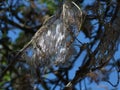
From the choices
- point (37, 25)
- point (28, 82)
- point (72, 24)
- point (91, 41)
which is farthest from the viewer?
point (37, 25)

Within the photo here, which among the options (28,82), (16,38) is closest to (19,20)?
(16,38)

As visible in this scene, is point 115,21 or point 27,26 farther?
point 27,26

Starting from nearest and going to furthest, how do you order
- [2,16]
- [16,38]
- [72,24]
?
[72,24] < [2,16] < [16,38]

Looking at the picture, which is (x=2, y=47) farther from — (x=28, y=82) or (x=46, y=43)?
(x=46, y=43)

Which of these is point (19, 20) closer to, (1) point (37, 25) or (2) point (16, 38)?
(1) point (37, 25)

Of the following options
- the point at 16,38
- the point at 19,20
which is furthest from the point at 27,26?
the point at 16,38

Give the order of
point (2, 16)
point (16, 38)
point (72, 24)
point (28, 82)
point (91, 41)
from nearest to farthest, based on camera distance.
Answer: point (72, 24) < point (91, 41) < point (28, 82) < point (2, 16) < point (16, 38)

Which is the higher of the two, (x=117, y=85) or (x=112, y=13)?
(x=112, y=13)

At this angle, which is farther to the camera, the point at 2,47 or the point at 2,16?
the point at 2,47

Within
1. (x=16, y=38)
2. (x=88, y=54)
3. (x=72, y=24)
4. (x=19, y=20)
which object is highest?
(x=72, y=24)
